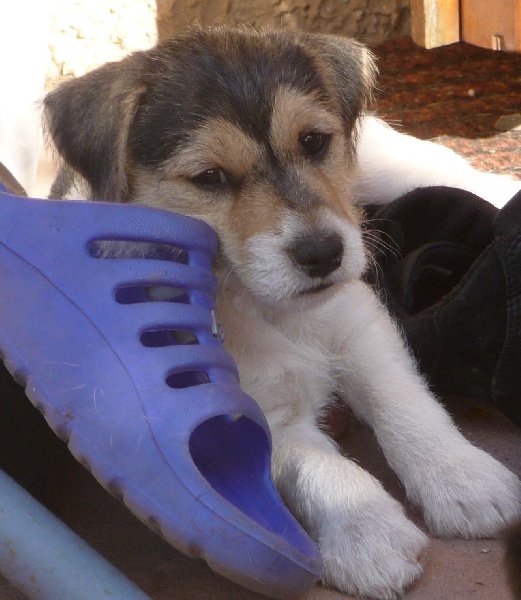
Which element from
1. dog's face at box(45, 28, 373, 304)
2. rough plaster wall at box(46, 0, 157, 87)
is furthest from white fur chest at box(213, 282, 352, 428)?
rough plaster wall at box(46, 0, 157, 87)

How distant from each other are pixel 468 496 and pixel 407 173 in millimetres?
1674

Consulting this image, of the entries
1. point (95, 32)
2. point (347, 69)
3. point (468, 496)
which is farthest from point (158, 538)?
point (95, 32)

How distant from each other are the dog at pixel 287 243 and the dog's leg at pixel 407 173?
713 mm

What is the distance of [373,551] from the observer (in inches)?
71.8

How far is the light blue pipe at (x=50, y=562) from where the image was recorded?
1547 millimetres

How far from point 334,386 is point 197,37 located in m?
1.05

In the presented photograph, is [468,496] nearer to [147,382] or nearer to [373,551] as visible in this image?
[373,551]

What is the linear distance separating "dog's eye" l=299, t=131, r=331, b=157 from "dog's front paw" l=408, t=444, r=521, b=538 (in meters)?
0.90

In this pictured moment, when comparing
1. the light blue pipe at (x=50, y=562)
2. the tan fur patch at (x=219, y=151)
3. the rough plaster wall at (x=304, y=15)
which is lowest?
the rough plaster wall at (x=304, y=15)

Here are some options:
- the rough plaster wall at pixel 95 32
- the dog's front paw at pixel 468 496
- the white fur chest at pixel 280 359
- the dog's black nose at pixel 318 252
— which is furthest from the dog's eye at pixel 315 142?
the rough plaster wall at pixel 95 32

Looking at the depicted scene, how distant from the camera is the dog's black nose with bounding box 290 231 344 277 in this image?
2162mm

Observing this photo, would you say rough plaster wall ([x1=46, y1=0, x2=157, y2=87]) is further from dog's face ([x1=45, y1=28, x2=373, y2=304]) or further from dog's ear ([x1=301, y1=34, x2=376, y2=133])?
dog's face ([x1=45, y1=28, x2=373, y2=304])

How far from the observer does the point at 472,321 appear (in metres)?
2.29

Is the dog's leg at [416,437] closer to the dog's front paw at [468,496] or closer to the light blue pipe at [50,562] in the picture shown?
the dog's front paw at [468,496]
